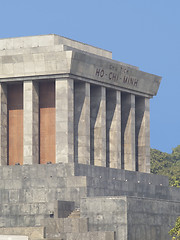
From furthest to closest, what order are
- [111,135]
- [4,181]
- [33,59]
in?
[111,135]
[33,59]
[4,181]

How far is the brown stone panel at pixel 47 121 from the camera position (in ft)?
270

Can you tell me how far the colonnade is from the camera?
8025cm

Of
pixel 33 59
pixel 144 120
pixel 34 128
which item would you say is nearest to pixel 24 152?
pixel 34 128

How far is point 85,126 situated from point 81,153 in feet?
7.42

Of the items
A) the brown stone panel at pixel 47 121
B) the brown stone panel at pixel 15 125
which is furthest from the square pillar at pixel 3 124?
the brown stone panel at pixel 47 121

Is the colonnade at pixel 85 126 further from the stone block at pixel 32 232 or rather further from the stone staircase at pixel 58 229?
the stone block at pixel 32 232

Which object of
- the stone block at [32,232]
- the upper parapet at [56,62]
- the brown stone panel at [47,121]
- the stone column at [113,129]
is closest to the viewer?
the stone block at [32,232]

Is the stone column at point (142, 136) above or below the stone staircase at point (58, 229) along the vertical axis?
above

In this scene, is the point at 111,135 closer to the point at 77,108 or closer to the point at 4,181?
the point at 77,108

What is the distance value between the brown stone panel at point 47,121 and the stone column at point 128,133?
30.4ft

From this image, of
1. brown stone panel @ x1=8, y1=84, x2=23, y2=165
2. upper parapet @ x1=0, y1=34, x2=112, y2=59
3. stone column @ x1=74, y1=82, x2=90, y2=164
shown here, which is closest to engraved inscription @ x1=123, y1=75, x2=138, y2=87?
upper parapet @ x1=0, y1=34, x2=112, y2=59

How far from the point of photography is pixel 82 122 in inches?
3238

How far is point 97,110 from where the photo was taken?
3346 inches

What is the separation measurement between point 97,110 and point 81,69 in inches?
201
